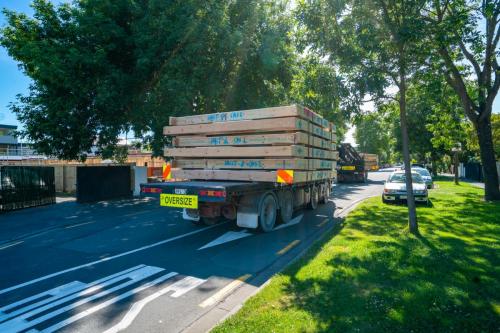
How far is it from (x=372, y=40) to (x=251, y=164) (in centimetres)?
430

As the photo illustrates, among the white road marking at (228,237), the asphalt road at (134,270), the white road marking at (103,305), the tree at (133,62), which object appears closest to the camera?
the white road marking at (103,305)

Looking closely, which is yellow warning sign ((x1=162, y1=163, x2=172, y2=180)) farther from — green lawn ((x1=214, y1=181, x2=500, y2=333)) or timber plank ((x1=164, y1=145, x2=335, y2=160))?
green lawn ((x1=214, y1=181, x2=500, y2=333))

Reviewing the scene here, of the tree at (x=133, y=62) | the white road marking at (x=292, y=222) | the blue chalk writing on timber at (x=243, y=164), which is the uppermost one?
the tree at (x=133, y=62)

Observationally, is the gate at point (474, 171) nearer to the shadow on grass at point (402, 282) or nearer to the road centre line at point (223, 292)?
the shadow on grass at point (402, 282)

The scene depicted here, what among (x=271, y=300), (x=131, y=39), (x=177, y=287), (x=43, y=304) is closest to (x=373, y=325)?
(x=271, y=300)

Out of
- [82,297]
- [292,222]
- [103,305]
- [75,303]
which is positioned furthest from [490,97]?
[75,303]

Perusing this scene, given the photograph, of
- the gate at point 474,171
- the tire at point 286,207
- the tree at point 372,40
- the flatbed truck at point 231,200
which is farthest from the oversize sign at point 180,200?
the gate at point 474,171

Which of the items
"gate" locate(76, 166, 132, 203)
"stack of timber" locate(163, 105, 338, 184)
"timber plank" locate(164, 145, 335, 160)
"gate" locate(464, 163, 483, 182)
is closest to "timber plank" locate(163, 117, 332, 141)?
"stack of timber" locate(163, 105, 338, 184)

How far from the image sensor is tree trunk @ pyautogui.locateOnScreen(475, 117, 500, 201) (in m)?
13.5

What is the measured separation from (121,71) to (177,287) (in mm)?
12893

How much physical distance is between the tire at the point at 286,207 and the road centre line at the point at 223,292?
162 inches

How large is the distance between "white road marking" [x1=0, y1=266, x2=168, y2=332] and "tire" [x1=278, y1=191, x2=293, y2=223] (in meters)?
4.50

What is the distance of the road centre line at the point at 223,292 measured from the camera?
14.3ft

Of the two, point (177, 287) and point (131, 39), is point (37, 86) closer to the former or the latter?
point (131, 39)
